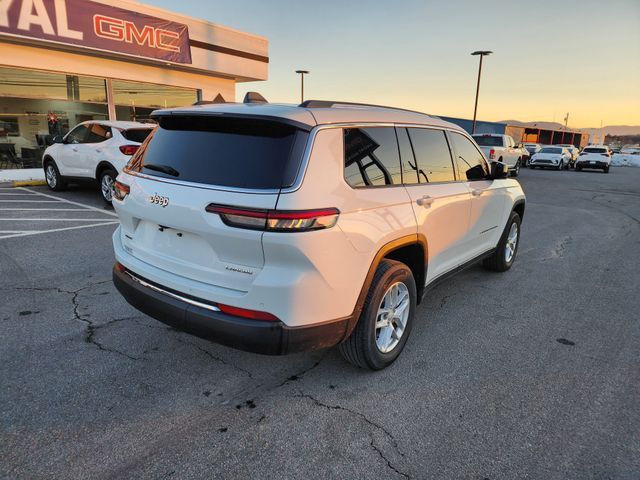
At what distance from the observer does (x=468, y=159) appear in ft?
14.3

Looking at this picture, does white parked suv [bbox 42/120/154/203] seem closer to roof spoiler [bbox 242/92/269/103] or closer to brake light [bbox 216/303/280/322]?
roof spoiler [bbox 242/92/269/103]

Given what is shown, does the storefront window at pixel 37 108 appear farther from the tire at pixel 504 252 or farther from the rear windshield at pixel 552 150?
the rear windshield at pixel 552 150

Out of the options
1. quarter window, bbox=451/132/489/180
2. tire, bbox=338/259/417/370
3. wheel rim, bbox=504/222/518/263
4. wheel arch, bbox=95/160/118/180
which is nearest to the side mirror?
quarter window, bbox=451/132/489/180

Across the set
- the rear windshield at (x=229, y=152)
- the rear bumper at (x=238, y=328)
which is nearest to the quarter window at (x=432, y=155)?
the rear windshield at (x=229, y=152)

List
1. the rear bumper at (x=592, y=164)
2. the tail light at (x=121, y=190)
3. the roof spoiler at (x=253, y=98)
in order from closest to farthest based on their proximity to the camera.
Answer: the tail light at (x=121, y=190) < the roof spoiler at (x=253, y=98) < the rear bumper at (x=592, y=164)

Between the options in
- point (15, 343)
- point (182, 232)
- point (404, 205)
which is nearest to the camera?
point (182, 232)

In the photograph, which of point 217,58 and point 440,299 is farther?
point 217,58

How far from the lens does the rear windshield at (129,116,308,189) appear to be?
2.48 m

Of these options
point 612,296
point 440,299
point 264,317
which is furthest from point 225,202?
point 612,296

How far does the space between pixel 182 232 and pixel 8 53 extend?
1290cm

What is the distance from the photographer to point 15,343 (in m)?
3.41

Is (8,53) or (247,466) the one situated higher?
(8,53)

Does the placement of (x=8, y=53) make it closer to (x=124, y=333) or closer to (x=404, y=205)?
(x=124, y=333)

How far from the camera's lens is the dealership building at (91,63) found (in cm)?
1183
